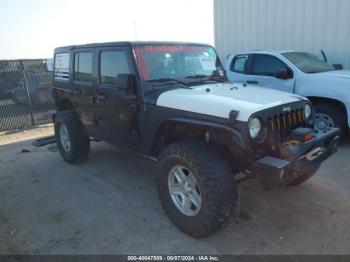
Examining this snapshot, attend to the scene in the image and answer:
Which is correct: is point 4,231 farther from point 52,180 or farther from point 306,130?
point 306,130

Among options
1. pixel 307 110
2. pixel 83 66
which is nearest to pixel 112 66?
pixel 83 66

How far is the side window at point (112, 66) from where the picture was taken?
3975 mm

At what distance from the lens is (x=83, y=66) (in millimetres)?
4852

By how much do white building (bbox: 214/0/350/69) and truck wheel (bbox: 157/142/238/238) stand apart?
568 cm

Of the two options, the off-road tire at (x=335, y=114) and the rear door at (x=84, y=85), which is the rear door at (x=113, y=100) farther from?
the off-road tire at (x=335, y=114)

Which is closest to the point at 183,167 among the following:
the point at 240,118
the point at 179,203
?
the point at 179,203

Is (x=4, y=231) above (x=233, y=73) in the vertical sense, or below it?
below

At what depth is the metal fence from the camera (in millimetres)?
9023

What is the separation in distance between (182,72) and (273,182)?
6.19 feet

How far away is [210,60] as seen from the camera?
14.7ft

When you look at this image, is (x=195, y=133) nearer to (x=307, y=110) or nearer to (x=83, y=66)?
(x=307, y=110)

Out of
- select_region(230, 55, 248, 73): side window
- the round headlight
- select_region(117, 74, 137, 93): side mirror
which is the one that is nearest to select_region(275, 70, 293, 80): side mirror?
select_region(230, 55, 248, 73): side window

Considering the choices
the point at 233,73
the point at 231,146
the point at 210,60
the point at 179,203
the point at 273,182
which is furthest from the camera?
the point at 233,73

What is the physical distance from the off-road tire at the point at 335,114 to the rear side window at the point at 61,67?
4.47 meters
